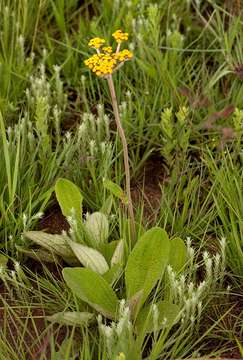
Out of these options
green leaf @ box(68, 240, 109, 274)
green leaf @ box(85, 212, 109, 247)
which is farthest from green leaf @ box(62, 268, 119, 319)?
green leaf @ box(85, 212, 109, 247)

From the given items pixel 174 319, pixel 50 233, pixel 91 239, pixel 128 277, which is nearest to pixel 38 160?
pixel 50 233

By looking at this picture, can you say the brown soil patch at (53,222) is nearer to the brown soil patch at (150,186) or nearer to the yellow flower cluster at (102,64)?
the brown soil patch at (150,186)

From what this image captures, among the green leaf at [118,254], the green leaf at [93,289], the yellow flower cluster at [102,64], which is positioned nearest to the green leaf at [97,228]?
the green leaf at [118,254]

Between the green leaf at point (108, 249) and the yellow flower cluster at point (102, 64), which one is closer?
the yellow flower cluster at point (102, 64)

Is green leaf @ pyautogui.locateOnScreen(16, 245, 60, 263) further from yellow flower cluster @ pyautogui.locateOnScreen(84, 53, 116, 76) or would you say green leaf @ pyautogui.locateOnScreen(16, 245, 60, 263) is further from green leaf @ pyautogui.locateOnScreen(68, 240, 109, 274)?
yellow flower cluster @ pyautogui.locateOnScreen(84, 53, 116, 76)

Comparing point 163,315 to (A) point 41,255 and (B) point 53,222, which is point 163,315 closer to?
(A) point 41,255

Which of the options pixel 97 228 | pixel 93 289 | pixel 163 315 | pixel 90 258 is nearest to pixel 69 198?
pixel 97 228

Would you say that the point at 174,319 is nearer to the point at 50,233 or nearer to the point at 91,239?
the point at 91,239
